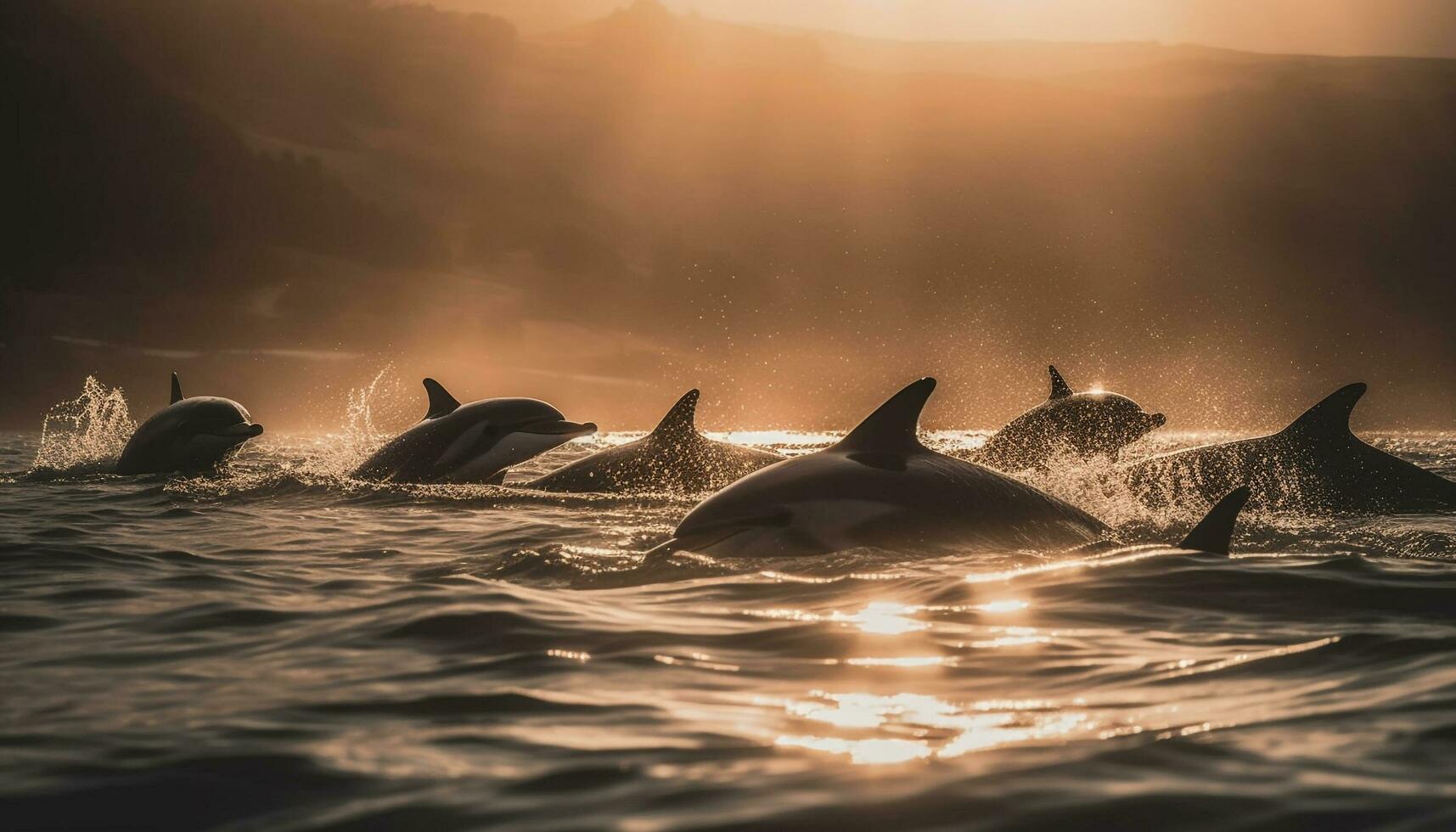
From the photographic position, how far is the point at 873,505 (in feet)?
28.8

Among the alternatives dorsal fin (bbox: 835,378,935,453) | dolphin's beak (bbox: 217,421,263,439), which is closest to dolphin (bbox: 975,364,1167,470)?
dorsal fin (bbox: 835,378,935,453)

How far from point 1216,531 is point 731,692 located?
15.4 ft

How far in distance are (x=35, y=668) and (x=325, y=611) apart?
1835 mm

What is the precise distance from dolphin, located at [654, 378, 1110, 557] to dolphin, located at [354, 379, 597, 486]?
31.4ft

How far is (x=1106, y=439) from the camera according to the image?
17047 mm

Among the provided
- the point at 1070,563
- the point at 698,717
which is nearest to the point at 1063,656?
the point at 698,717

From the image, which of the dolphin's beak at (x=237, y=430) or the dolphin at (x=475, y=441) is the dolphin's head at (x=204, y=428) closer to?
the dolphin's beak at (x=237, y=430)

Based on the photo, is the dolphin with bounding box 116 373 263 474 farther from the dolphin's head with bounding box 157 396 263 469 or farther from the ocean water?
the ocean water

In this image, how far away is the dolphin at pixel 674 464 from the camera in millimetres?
16922

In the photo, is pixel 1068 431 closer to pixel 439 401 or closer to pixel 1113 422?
pixel 1113 422

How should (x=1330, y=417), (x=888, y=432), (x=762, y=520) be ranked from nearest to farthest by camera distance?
(x=762, y=520)
(x=888, y=432)
(x=1330, y=417)

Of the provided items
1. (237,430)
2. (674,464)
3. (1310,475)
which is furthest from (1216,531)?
(237,430)

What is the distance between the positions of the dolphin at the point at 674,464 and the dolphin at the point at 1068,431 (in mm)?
3226

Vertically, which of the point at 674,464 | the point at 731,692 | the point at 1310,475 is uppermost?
the point at 674,464
